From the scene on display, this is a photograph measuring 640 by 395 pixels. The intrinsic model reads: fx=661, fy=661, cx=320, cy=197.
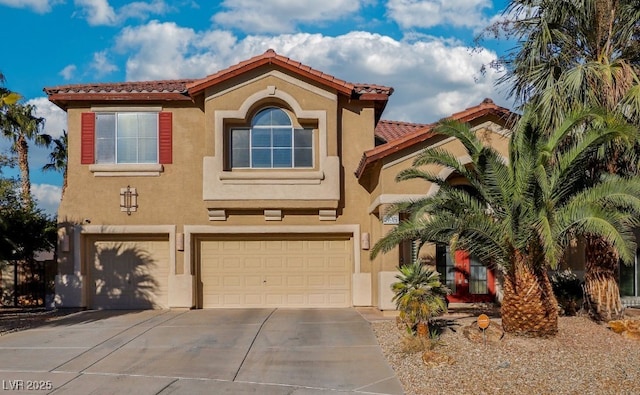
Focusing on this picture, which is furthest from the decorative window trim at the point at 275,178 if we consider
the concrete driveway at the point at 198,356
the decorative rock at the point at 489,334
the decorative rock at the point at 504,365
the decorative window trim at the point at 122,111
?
the decorative rock at the point at 504,365

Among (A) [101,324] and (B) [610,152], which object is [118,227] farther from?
(B) [610,152]

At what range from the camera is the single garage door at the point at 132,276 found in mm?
18234

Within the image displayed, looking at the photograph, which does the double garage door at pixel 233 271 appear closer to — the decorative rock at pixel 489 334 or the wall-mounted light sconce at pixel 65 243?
the wall-mounted light sconce at pixel 65 243

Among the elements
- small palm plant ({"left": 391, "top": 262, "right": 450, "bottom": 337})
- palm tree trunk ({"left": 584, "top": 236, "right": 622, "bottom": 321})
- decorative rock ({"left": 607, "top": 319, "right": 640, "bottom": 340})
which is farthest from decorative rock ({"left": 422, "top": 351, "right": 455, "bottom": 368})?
palm tree trunk ({"left": 584, "top": 236, "right": 622, "bottom": 321})

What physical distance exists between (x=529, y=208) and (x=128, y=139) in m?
11.2

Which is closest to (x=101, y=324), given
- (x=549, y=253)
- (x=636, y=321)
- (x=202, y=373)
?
(x=202, y=373)

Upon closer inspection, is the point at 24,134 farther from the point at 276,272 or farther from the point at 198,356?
the point at 198,356

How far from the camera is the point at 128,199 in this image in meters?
17.9

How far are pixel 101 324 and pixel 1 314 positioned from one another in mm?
4528

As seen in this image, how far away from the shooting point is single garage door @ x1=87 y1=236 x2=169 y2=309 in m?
18.2

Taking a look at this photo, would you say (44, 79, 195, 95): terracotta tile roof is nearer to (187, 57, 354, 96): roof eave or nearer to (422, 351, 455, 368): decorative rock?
(187, 57, 354, 96): roof eave

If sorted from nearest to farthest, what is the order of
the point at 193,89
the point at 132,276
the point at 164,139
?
1. the point at 193,89
2. the point at 164,139
3. the point at 132,276

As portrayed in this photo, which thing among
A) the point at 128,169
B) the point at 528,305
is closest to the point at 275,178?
the point at 128,169

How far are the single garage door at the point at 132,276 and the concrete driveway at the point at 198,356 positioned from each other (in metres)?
2.04
